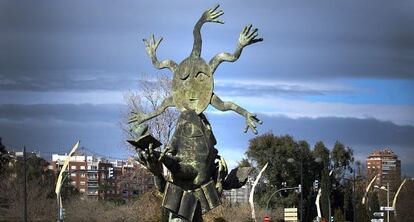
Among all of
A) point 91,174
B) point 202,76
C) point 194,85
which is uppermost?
point 202,76

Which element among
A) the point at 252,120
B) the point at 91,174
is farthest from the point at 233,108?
the point at 91,174

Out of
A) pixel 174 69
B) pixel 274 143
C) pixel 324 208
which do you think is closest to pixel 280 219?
pixel 324 208

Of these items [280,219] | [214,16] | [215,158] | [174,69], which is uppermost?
[214,16]

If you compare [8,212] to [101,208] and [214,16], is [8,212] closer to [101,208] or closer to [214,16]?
[101,208]

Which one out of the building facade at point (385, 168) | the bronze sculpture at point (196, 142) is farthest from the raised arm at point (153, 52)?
the building facade at point (385, 168)

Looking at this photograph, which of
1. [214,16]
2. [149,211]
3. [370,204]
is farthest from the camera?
[370,204]

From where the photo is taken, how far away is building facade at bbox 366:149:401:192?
4926 inches

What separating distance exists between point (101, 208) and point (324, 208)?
22.0 metres

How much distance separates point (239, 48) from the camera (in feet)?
59.5

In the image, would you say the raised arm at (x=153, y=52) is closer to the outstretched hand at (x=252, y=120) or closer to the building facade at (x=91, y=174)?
the outstretched hand at (x=252, y=120)

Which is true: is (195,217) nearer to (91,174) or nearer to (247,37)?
(247,37)

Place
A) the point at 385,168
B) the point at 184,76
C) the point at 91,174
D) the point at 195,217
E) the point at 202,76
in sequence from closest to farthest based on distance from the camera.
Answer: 1. the point at 195,217
2. the point at 202,76
3. the point at 184,76
4. the point at 385,168
5. the point at 91,174

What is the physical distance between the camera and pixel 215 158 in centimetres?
1817

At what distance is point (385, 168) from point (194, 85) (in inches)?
4985
